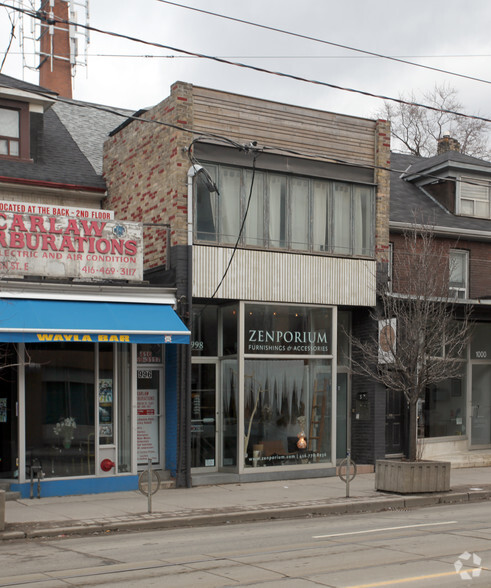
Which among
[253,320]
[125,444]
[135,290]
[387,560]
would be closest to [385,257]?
[253,320]

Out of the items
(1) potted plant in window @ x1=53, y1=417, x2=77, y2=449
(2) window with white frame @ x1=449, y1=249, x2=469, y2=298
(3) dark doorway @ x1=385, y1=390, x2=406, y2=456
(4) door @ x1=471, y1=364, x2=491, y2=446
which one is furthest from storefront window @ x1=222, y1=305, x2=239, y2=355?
(4) door @ x1=471, y1=364, x2=491, y2=446

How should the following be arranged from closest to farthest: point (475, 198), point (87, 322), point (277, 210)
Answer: point (87, 322), point (277, 210), point (475, 198)

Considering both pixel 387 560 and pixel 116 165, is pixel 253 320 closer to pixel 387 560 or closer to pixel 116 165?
pixel 116 165

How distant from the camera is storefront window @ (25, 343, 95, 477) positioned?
1602cm

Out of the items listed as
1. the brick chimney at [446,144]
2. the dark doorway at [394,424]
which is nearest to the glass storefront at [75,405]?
the dark doorway at [394,424]

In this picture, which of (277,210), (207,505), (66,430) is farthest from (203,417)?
(277,210)

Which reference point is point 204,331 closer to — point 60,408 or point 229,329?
point 229,329

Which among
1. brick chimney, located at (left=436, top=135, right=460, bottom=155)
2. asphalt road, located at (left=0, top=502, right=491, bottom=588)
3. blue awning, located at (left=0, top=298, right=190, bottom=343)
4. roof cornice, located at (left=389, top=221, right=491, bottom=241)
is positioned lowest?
asphalt road, located at (left=0, top=502, right=491, bottom=588)

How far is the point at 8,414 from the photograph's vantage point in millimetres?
15984

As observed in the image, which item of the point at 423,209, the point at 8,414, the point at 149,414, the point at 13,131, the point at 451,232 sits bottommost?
the point at 149,414

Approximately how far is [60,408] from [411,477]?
7137mm

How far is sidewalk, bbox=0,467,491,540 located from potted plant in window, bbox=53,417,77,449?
1.15 metres

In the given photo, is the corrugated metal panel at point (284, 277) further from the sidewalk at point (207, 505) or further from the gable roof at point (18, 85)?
the gable roof at point (18, 85)

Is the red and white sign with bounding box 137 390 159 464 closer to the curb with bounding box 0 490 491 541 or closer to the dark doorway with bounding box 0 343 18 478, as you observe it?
the dark doorway with bounding box 0 343 18 478
